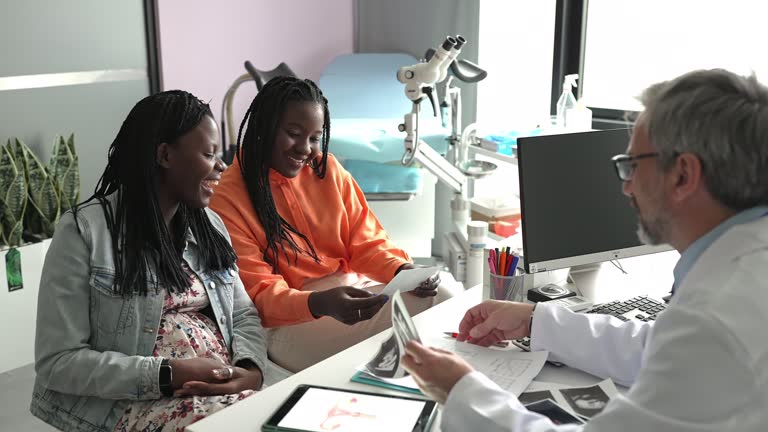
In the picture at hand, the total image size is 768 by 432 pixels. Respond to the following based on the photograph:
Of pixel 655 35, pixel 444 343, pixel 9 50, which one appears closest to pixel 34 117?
pixel 9 50

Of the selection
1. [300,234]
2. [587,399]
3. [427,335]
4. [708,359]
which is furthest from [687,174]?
[300,234]

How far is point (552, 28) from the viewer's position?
362cm

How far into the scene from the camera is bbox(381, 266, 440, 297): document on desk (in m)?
1.59

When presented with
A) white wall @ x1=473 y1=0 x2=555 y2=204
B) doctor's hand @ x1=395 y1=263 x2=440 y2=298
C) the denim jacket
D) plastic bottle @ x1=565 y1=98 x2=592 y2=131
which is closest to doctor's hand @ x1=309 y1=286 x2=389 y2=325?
doctor's hand @ x1=395 y1=263 x2=440 y2=298

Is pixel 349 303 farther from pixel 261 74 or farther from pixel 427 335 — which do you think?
pixel 261 74

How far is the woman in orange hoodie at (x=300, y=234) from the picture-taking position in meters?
1.84

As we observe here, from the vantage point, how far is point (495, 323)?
4.57 feet

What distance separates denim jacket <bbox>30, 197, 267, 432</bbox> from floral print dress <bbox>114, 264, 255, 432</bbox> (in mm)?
28

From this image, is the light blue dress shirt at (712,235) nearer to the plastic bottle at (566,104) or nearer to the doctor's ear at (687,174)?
the doctor's ear at (687,174)

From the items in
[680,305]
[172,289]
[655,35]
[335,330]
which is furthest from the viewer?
[655,35]

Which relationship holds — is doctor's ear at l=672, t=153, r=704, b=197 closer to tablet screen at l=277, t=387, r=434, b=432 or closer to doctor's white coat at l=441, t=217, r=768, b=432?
doctor's white coat at l=441, t=217, r=768, b=432

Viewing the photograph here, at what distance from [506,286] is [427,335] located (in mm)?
249

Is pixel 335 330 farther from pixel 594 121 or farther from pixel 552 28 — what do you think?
pixel 552 28

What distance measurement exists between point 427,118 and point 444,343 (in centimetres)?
235
